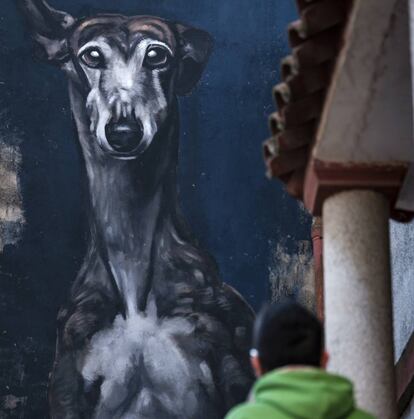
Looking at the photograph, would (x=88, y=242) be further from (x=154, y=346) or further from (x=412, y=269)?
(x=412, y=269)

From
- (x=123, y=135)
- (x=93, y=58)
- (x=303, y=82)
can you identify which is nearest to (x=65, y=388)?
(x=123, y=135)

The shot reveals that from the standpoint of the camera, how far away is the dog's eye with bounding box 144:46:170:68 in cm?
1485

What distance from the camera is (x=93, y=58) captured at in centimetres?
1479

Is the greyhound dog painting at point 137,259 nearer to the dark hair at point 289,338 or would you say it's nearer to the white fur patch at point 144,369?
the white fur patch at point 144,369

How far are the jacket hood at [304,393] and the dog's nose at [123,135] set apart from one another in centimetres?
1187

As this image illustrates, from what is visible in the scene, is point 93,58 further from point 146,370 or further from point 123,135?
point 146,370

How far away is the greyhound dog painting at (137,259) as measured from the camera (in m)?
13.7

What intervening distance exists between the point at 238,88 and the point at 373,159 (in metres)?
9.54

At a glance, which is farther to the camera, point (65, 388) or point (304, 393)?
point (65, 388)

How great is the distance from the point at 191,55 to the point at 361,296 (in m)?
9.94

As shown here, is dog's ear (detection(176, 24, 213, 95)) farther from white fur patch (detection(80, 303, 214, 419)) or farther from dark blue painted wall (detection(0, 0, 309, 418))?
white fur patch (detection(80, 303, 214, 419))

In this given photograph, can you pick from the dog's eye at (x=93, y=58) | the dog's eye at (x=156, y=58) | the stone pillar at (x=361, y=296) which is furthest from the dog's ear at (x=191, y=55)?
the stone pillar at (x=361, y=296)

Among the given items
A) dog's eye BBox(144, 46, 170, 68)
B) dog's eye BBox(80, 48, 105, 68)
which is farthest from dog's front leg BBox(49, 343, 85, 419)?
dog's eye BBox(144, 46, 170, 68)

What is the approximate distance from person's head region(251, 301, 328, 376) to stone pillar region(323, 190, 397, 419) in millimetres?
2220
